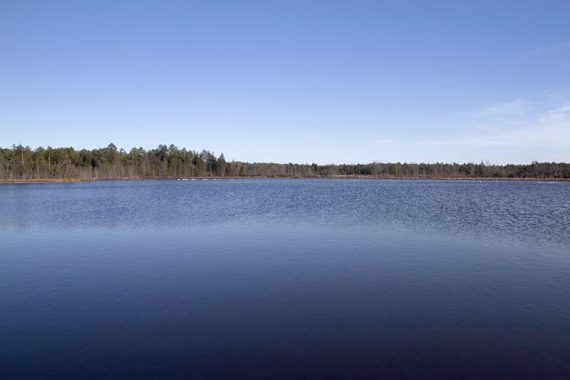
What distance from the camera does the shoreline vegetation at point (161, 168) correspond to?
360ft

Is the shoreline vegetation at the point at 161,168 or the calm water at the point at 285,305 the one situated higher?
the shoreline vegetation at the point at 161,168

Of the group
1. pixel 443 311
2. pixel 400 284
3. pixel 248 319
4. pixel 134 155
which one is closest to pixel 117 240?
pixel 248 319

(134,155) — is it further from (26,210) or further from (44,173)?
(26,210)

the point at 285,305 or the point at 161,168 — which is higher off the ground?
the point at 161,168

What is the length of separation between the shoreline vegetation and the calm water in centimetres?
10274

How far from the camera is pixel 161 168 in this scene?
497 feet

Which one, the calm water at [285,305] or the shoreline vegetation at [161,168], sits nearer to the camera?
the calm water at [285,305]

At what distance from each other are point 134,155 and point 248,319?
516 feet

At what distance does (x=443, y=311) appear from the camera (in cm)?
1095

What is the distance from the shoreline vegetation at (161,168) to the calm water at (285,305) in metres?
103

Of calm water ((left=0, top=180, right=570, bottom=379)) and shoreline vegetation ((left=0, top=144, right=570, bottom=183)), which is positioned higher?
shoreline vegetation ((left=0, top=144, right=570, bottom=183))

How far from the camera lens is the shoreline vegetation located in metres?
110

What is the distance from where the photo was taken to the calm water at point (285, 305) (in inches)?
318

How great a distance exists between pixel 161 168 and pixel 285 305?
149 metres
